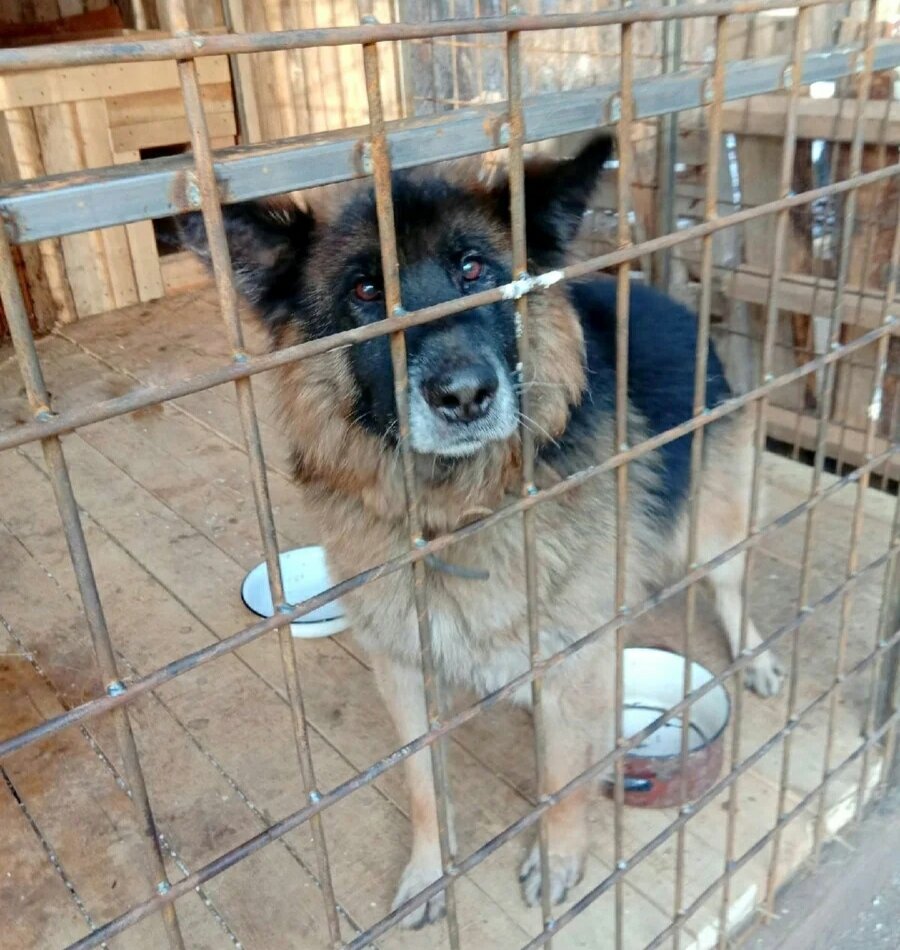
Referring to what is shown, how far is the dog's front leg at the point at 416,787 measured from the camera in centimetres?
162

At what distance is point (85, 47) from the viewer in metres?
0.58

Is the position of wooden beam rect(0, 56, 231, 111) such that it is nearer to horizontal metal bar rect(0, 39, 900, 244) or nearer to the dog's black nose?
the dog's black nose

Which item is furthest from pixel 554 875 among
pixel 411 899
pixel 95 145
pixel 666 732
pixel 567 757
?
pixel 95 145

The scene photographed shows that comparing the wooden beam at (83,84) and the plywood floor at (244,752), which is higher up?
the wooden beam at (83,84)

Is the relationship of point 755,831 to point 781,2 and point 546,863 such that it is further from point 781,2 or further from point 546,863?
point 781,2

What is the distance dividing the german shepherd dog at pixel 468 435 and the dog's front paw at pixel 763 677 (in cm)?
41

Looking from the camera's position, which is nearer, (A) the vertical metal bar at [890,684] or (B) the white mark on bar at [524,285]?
(B) the white mark on bar at [524,285]

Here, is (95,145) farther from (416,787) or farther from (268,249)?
(416,787)

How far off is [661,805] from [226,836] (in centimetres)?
82

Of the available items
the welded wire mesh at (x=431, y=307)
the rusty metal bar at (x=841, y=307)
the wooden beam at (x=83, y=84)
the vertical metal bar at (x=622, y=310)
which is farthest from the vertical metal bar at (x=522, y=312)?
the wooden beam at (x=83, y=84)

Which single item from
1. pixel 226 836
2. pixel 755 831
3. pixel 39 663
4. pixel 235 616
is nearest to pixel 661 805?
pixel 755 831

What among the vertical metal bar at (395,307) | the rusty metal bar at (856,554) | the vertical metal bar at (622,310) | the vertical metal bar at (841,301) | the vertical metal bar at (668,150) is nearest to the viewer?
the vertical metal bar at (395,307)

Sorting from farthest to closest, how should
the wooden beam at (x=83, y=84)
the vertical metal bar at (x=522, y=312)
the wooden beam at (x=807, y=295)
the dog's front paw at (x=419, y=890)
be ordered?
the wooden beam at (x=83, y=84) < the wooden beam at (x=807, y=295) < the dog's front paw at (x=419, y=890) < the vertical metal bar at (x=522, y=312)

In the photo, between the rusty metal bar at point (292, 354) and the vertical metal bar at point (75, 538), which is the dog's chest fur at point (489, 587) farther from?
the vertical metal bar at point (75, 538)
